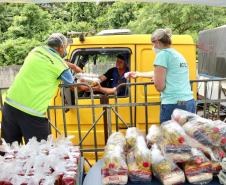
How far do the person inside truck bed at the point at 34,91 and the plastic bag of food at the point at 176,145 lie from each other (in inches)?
64.9

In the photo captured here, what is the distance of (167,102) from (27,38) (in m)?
19.6

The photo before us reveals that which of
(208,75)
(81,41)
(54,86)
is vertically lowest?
(208,75)

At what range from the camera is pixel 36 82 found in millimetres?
3494

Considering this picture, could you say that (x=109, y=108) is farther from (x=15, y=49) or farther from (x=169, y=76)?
(x=15, y=49)

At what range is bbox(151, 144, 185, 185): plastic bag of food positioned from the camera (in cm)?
204

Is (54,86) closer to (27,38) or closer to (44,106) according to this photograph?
(44,106)

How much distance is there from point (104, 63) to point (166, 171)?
3077 millimetres

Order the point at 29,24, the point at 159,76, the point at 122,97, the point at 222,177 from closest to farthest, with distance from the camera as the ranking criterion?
the point at 222,177
the point at 159,76
the point at 122,97
the point at 29,24

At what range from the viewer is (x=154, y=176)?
2.16m

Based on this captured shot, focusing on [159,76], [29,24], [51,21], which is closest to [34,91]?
[159,76]

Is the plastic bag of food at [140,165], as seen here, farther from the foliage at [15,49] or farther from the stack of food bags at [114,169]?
the foliage at [15,49]

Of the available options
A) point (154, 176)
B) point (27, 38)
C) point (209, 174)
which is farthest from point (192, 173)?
point (27, 38)

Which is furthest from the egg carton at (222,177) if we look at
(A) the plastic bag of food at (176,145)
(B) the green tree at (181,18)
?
(B) the green tree at (181,18)

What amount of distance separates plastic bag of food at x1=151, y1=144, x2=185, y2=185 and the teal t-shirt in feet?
4.94
